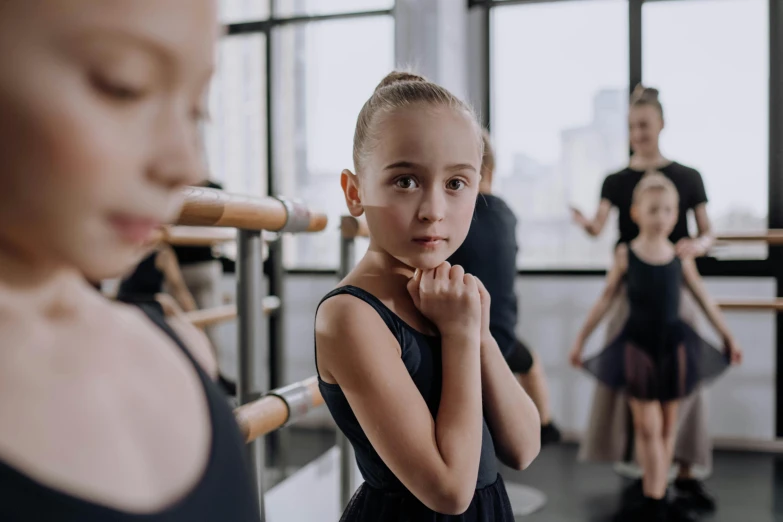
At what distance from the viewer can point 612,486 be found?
101 inches

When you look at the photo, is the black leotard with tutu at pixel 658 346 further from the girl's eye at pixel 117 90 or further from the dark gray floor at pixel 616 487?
the girl's eye at pixel 117 90

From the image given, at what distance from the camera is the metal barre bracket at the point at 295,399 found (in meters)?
0.71

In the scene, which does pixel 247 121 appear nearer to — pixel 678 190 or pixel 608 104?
pixel 608 104

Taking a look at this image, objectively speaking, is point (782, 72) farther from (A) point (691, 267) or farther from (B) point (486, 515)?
(B) point (486, 515)

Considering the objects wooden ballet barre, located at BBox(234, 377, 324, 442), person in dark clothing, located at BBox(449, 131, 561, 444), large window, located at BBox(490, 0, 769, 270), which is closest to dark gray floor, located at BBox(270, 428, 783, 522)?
large window, located at BBox(490, 0, 769, 270)

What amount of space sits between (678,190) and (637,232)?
20cm

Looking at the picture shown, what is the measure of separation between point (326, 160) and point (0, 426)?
0.40m

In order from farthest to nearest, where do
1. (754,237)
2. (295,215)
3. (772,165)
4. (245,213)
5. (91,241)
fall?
1. (772,165)
2. (754,237)
3. (295,215)
4. (245,213)
5. (91,241)

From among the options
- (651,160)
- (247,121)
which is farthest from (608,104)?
(247,121)

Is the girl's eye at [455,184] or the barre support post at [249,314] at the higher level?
the girl's eye at [455,184]

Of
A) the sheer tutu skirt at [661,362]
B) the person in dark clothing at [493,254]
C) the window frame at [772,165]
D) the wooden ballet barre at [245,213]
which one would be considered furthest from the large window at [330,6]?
the person in dark clothing at [493,254]

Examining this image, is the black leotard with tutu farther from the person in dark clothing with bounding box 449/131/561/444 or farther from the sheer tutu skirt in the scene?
the person in dark clothing with bounding box 449/131/561/444

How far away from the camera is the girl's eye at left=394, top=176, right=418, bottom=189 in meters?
0.45

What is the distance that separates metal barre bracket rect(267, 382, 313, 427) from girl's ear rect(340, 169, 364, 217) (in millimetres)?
277
